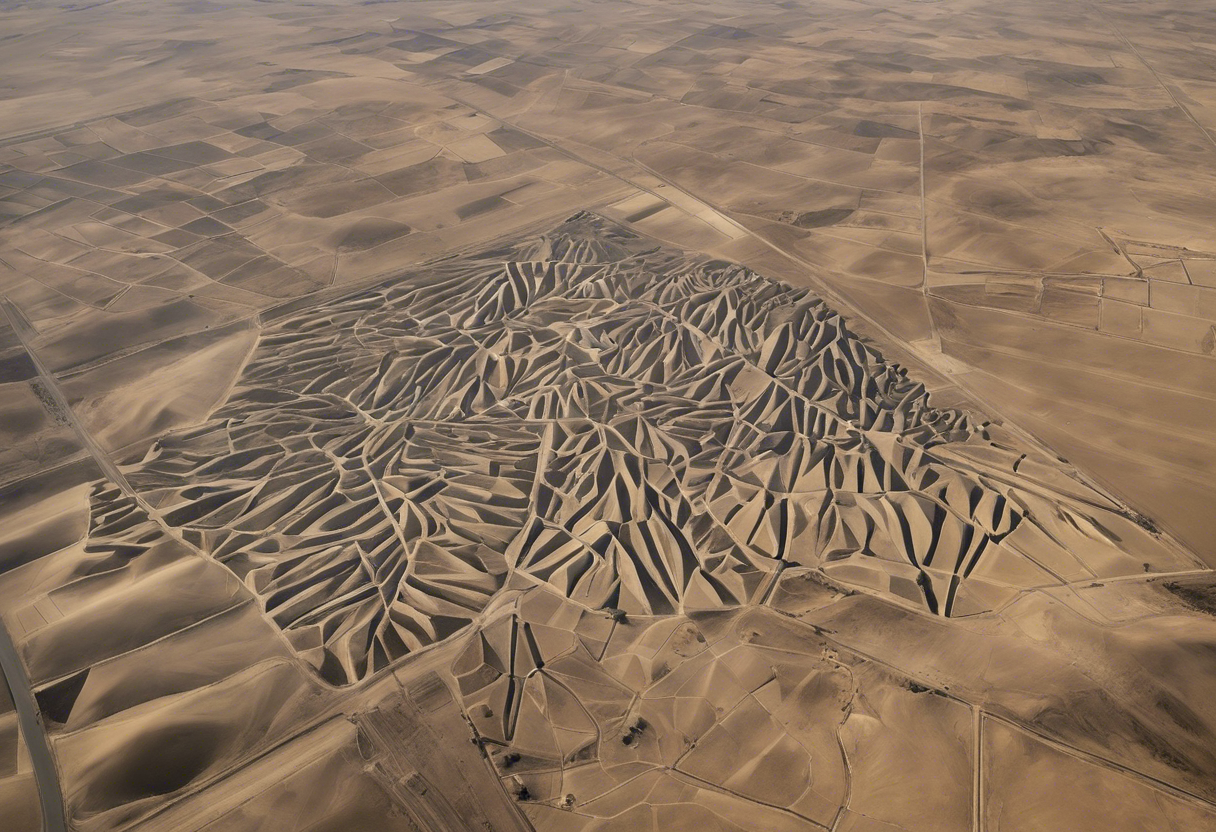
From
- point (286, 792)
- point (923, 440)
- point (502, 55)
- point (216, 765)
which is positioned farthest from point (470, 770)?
point (502, 55)

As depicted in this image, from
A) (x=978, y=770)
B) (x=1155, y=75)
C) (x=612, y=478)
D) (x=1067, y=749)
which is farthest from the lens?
(x=1155, y=75)

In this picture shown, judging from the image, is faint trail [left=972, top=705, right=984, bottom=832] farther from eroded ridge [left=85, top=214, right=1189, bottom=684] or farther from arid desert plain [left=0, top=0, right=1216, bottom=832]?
eroded ridge [left=85, top=214, right=1189, bottom=684]

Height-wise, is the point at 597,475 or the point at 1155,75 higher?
the point at 597,475

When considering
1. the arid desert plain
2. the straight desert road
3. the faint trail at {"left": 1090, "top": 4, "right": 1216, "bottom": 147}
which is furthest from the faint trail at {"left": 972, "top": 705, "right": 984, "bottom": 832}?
the faint trail at {"left": 1090, "top": 4, "right": 1216, "bottom": 147}

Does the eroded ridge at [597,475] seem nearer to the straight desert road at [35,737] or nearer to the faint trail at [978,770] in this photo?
the faint trail at [978,770]

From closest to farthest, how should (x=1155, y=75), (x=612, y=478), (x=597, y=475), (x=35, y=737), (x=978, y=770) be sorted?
(x=978, y=770) → (x=35, y=737) → (x=612, y=478) → (x=597, y=475) → (x=1155, y=75)

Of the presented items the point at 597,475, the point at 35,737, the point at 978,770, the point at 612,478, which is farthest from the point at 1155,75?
the point at 35,737

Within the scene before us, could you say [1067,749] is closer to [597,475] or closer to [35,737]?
[597,475]

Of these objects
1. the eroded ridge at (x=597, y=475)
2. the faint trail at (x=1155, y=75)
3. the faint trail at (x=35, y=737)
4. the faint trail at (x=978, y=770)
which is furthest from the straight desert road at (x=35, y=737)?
the faint trail at (x=1155, y=75)
